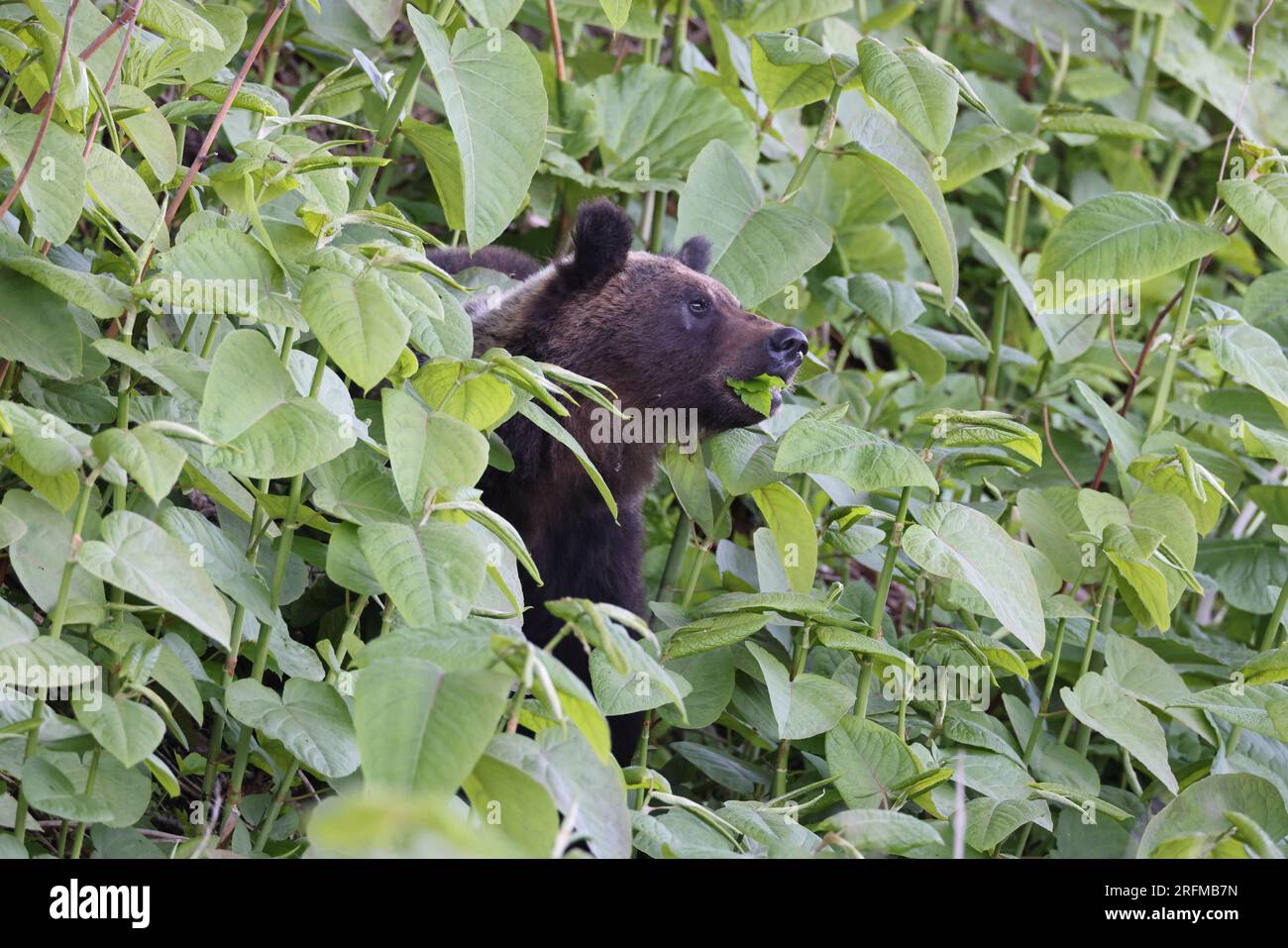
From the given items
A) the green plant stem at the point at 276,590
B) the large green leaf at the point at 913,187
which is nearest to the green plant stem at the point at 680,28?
the large green leaf at the point at 913,187

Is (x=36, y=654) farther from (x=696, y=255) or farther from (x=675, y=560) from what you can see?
(x=696, y=255)

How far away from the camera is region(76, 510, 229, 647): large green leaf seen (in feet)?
6.63

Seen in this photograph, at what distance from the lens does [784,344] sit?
3674mm

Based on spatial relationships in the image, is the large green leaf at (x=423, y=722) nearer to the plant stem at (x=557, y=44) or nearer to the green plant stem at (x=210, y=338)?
the green plant stem at (x=210, y=338)

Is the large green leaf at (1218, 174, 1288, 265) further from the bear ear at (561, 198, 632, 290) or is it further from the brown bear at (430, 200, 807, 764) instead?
the bear ear at (561, 198, 632, 290)

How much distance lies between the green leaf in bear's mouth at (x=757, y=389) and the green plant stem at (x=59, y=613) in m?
1.89

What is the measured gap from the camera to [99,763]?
7.43ft

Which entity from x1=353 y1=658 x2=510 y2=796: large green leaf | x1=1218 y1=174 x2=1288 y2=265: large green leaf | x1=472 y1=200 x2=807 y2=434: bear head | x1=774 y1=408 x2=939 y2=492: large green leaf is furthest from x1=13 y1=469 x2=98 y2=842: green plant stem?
x1=1218 y1=174 x2=1288 y2=265: large green leaf

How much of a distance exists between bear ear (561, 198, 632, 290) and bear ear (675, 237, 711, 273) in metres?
0.22

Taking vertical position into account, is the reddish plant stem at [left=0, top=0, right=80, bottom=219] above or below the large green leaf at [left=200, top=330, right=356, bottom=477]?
above

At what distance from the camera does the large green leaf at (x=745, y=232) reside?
12.1ft

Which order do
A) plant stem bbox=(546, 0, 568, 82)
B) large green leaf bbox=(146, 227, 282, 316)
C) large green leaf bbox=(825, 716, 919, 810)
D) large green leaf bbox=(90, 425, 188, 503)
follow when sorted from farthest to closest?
1. plant stem bbox=(546, 0, 568, 82)
2. large green leaf bbox=(825, 716, 919, 810)
3. large green leaf bbox=(146, 227, 282, 316)
4. large green leaf bbox=(90, 425, 188, 503)

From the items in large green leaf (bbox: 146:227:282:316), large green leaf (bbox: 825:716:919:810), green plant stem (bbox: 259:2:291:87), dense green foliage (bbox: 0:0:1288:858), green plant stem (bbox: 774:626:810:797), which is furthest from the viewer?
green plant stem (bbox: 259:2:291:87)
